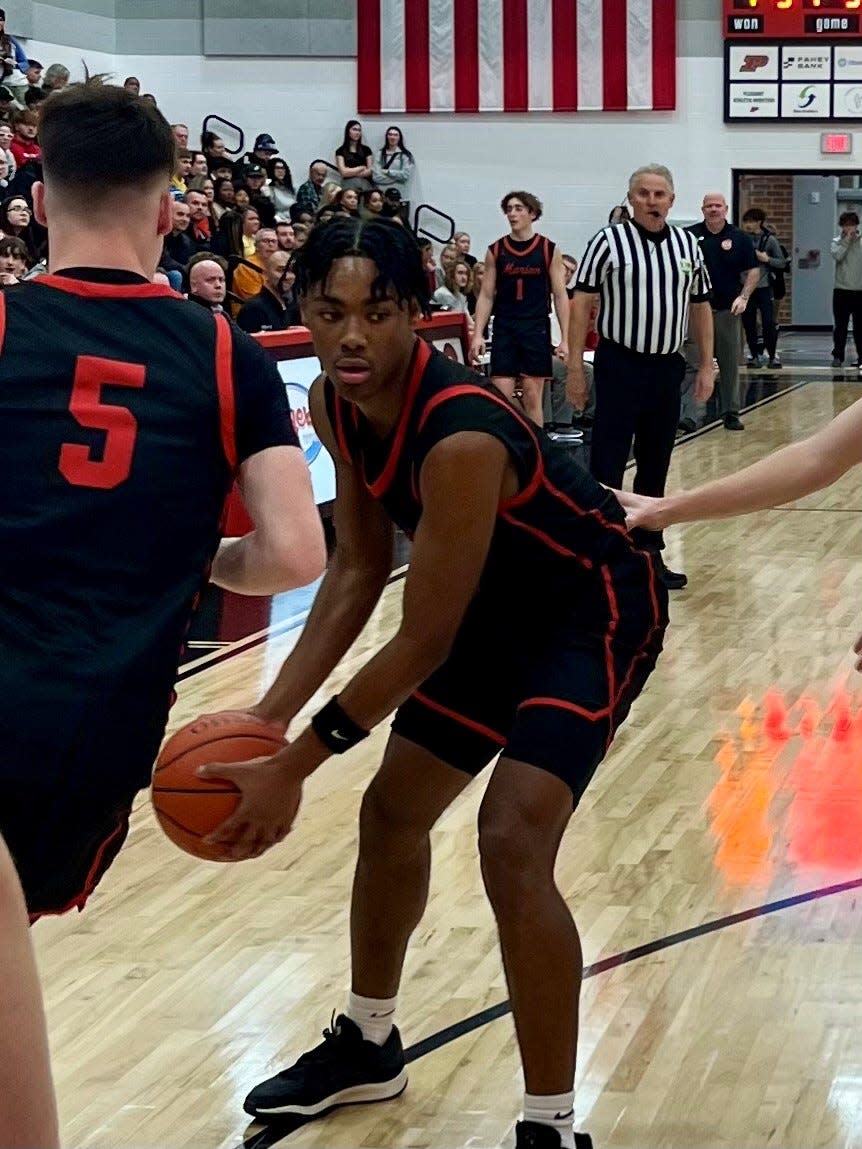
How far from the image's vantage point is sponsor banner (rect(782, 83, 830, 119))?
71.5 ft

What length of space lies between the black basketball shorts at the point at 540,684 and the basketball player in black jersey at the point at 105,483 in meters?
0.85

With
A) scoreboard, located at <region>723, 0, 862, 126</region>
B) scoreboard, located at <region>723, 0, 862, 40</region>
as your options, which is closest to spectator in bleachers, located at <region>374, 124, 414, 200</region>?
scoreboard, located at <region>723, 0, 862, 126</region>

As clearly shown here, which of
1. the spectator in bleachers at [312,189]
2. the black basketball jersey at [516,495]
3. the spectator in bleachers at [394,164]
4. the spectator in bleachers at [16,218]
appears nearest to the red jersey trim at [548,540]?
the black basketball jersey at [516,495]

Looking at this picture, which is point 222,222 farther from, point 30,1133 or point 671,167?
point 30,1133

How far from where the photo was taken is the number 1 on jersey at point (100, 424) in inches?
86.6

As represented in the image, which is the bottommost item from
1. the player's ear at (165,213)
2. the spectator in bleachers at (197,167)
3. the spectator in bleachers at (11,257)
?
the player's ear at (165,213)

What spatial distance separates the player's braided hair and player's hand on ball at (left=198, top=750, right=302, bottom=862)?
2.52ft

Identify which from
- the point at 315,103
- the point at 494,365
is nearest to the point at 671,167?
the point at 315,103

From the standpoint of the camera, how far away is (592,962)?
13.4 ft

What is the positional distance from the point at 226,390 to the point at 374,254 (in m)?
0.70

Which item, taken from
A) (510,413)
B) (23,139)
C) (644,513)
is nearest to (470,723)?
(644,513)

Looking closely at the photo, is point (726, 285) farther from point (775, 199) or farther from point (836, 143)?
point (775, 199)

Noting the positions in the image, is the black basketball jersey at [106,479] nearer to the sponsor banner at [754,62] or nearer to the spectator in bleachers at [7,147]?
the spectator in bleachers at [7,147]

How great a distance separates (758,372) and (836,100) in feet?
11.8
